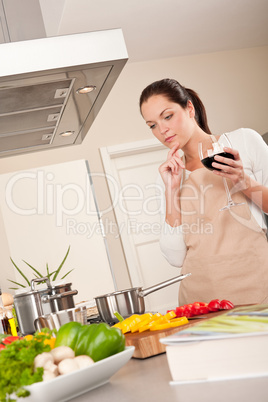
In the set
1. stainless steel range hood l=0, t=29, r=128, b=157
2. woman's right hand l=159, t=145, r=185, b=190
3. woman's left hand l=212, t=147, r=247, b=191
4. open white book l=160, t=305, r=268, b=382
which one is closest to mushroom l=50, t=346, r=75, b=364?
open white book l=160, t=305, r=268, b=382

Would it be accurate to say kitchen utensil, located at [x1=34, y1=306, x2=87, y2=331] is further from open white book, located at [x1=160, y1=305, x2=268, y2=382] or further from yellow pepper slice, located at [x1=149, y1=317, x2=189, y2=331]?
open white book, located at [x1=160, y1=305, x2=268, y2=382]

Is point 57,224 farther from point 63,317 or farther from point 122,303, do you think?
point 63,317

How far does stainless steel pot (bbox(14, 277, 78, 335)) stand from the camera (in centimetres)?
179

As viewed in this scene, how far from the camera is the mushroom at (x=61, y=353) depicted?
0.83 meters

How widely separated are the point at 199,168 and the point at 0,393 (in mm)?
1510

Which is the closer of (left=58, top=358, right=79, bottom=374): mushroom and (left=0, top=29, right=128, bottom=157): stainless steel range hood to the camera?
(left=58, top=358, right=79, bottom=374): mushroom

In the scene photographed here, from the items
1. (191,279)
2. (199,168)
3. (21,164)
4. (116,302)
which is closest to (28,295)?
(116,302)

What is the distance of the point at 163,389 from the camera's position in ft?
2.49

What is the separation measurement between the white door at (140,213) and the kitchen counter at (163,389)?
3487 millimetres

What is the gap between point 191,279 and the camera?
1.95m

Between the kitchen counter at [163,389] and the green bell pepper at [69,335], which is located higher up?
the green bell pepper at [69,335]

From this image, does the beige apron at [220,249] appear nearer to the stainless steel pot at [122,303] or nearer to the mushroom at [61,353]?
the stainless steel pot at [122,303]

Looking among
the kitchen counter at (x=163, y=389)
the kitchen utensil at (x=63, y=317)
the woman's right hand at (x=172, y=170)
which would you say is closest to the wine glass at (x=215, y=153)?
the woman's right hand at (x=172, y=170)

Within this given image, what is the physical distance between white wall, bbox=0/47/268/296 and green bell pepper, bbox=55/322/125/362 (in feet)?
11.5
